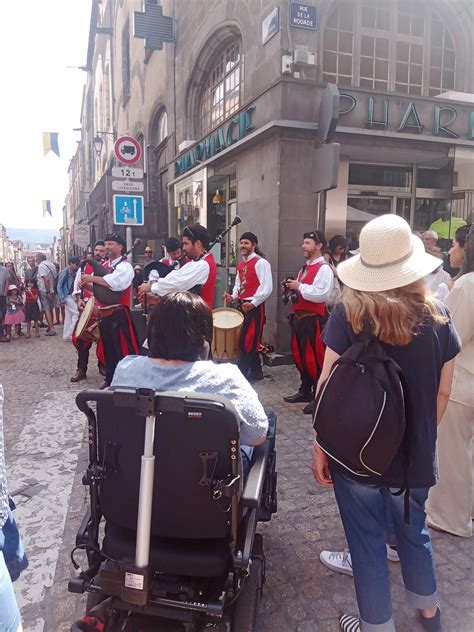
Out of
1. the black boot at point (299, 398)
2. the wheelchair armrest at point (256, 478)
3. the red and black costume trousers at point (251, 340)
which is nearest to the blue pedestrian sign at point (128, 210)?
the red and black costume trousers at point (251, 340)

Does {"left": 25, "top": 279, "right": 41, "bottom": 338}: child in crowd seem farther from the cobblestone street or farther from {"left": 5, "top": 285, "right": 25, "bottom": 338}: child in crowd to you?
the cobblestone street

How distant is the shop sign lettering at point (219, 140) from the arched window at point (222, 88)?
68cm

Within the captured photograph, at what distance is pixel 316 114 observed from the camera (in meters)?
7.07

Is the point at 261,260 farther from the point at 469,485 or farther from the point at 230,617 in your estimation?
the point at 230,617

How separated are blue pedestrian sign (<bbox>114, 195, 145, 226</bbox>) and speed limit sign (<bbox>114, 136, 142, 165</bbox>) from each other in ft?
2.23

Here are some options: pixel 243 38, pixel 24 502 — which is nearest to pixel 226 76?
pixel 243 38

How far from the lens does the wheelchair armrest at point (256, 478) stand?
5.98ft

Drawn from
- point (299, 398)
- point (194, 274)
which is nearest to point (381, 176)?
point (299, 398)

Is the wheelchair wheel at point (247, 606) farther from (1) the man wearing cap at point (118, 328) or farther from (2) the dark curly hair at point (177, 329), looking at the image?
(1) the man wearing cap at point (118, 328)

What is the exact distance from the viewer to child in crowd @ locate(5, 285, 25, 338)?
34.3ft

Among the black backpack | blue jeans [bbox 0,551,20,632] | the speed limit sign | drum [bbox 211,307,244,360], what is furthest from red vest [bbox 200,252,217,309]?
the speed limit sign

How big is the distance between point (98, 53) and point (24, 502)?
A: 31180mm

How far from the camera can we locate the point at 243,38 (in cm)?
820

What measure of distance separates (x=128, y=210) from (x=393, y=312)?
7103 mm
